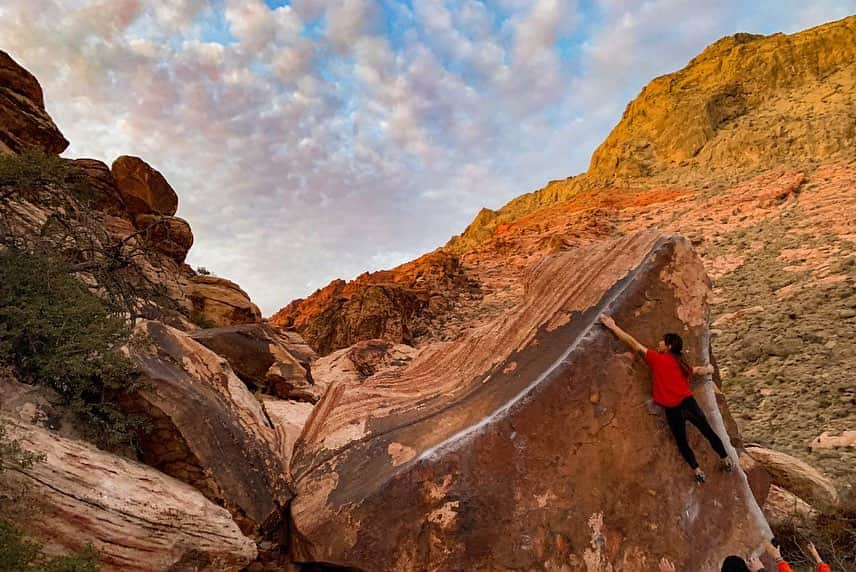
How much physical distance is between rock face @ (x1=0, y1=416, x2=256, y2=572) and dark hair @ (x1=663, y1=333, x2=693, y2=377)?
12.4 feet

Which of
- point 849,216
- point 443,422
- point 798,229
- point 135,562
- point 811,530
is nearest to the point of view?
point 135,562

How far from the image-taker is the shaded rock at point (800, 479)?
6.94 m

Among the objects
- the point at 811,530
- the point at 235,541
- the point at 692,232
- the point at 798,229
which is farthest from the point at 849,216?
the point at 235,541

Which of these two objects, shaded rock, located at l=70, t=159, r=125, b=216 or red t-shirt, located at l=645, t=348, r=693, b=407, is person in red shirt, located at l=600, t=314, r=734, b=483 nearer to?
red t-shirt, located at l=645, t=348, r=693, b=407

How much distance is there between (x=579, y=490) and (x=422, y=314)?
24.7 m

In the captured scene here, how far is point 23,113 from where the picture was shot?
13.2 metres

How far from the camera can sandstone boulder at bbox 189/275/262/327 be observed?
58.1ft

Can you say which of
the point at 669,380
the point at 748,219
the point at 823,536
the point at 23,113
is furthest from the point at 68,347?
the point at 748,219

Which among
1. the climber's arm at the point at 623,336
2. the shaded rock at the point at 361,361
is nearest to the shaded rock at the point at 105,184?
the shaded rock at the point at 361,361

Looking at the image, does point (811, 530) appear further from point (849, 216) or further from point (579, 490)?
point (849, 216)

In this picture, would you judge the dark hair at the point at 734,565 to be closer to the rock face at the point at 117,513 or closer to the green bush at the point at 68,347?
the rock face at the point at 117,513

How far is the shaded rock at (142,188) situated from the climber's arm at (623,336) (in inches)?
738

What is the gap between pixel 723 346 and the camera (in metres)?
14.7

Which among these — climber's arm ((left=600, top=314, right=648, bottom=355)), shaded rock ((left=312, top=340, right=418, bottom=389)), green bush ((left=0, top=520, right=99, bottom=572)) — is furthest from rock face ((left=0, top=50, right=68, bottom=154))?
climber's arm ((left=600, top=314, right=648, bottom=355))
